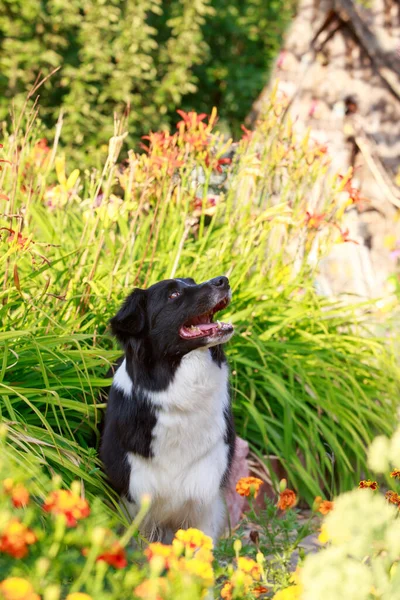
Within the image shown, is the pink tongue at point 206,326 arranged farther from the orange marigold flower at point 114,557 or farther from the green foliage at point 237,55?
the green foliage at point 237,55

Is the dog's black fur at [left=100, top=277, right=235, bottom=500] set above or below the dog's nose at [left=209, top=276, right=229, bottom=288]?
below

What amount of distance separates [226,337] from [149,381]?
0.36 meters

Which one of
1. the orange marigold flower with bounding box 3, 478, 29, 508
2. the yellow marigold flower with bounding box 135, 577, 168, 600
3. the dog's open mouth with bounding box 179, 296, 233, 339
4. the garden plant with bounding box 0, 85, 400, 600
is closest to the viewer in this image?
the yellow marigold flower with bounding box 135, 577, 168, 600

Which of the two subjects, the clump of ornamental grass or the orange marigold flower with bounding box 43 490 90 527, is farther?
the clump of ornamental grass

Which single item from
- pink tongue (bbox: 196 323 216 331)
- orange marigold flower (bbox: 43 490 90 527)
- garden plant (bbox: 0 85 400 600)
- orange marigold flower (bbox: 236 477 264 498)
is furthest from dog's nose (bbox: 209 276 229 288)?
orange marigold flower (bbox: 43 490 90 527)

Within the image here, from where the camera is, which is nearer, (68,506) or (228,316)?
(68,506)

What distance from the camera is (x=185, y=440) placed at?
3057 mm

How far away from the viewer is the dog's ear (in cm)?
308

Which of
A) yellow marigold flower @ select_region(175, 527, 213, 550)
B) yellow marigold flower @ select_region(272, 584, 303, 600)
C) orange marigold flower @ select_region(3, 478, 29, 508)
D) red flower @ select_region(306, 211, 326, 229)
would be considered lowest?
yellow marigold flower @ select_region(272, 584, 303, 600)

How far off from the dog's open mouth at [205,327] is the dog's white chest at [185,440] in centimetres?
8

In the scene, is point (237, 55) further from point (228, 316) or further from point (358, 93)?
point (228, 316)

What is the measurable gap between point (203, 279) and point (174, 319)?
1.13m

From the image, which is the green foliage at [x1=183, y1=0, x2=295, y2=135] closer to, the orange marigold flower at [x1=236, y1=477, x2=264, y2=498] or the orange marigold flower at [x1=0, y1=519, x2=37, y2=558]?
the orange marigold flower at [x1=236, y1=477, x2=264, y2=498]

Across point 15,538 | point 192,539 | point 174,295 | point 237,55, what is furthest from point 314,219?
point 237,55
